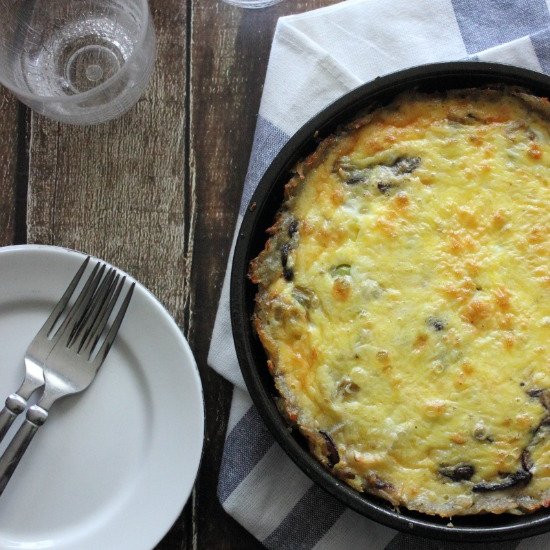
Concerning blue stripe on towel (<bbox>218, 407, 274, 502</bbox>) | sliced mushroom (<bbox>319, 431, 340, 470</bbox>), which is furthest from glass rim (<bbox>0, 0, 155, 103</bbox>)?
sliced mushroom (<bbox>319, 431, 340, 470</bbox>)

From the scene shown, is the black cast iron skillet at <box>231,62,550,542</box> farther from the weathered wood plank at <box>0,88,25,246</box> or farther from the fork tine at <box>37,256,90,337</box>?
the weathered wood plank at <box>0,88,25,246</box>

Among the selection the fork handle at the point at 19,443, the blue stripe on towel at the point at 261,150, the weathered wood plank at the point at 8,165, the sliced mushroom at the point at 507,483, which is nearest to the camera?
the sliced mushroom at the point at 507,483

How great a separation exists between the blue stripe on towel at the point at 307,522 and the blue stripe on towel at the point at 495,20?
4.40 feet

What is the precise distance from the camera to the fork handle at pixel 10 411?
2115mm

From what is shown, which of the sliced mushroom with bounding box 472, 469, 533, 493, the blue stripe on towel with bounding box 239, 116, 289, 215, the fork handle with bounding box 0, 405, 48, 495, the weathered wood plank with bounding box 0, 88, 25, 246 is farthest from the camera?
the weathered wood plank with bounding box 0, 88, 25, 246

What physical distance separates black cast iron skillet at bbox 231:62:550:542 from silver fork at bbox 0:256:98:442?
48 cm

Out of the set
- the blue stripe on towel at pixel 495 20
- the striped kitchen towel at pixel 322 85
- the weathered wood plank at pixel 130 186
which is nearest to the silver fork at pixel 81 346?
the weathered wood plank at pixel 130 186

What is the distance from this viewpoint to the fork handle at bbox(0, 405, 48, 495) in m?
2.11

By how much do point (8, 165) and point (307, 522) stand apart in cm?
135

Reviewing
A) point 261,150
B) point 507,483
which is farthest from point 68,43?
point 507,483

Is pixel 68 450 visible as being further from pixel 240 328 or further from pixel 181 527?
pixel 240 328

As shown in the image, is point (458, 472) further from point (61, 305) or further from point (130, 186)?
point (130, 186)

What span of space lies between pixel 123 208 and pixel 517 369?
1.19 metres

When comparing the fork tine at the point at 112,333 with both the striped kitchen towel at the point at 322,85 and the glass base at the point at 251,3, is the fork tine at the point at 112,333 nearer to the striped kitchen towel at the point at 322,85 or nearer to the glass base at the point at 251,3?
the striped kitchen towel at the point at 322,85
